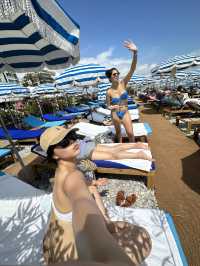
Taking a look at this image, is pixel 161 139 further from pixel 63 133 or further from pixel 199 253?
pixel 63 133

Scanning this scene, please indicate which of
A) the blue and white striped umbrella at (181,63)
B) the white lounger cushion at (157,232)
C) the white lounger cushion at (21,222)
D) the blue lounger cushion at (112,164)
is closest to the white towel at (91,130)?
the blue lounger cushion at (112,164)

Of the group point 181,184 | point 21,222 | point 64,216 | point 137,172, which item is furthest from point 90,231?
point 181,184

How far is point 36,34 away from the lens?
6.85ft

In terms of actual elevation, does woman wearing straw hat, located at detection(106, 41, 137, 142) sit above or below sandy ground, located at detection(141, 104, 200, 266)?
above

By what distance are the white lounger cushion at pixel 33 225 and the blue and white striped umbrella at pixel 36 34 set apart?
212 centimetres

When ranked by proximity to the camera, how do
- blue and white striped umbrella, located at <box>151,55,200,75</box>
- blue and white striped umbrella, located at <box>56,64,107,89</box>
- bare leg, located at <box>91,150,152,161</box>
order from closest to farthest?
bare leg, located at <box>91,150,152,161</box>
blue and white striped umbrella, located at <box>56,64,107,89</box>
blue and white striped umbrella, located at <box>151,55,200,75</box>

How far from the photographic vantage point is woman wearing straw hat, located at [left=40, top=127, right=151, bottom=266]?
2.67ft

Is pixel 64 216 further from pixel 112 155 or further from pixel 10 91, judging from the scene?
pixel 10 91

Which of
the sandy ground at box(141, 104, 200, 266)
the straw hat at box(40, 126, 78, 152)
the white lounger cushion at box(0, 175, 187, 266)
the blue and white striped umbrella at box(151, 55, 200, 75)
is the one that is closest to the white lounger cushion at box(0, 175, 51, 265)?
the white lounger cushion at box(0, 175, 187, 266)

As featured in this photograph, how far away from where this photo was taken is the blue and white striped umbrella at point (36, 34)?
1.50 m

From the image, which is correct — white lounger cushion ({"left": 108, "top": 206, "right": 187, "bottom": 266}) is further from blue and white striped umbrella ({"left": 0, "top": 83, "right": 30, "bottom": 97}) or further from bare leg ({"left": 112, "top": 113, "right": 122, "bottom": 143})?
blue and white striped umbrella ({"left": 0, "top": 83, "right": 30, "bottom": 97})

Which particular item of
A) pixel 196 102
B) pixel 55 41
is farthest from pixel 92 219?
pixel 196 102

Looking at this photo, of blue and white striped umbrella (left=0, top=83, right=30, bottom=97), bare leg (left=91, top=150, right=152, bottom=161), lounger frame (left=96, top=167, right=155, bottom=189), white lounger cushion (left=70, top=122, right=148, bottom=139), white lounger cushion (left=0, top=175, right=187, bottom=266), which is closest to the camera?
white lounger cushion (left=0, top=175, right=187, bottom=266)

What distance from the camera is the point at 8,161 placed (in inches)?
203
